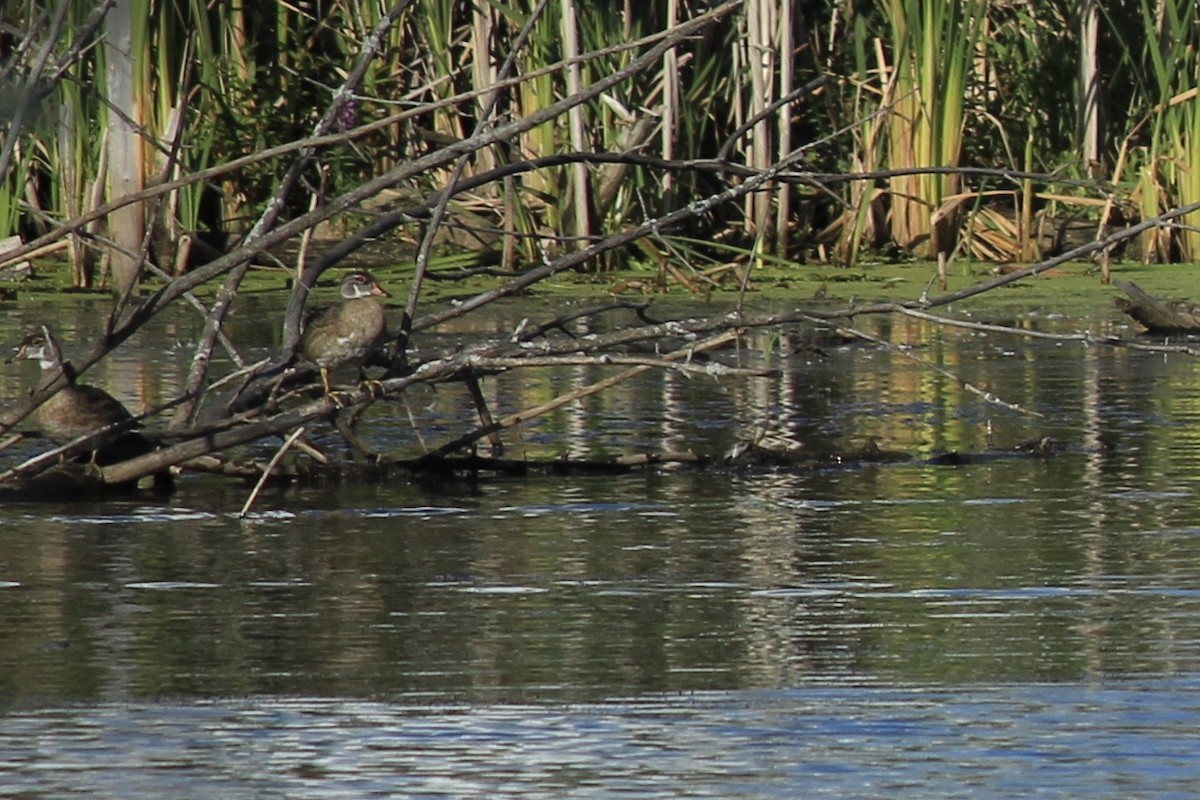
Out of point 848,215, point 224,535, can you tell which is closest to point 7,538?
point 224,535

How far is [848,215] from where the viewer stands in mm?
13594

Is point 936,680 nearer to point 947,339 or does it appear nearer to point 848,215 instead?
point 947,339

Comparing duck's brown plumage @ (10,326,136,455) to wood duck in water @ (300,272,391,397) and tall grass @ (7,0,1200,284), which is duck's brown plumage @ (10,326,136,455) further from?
tall grass @ (7,0,1200,284)

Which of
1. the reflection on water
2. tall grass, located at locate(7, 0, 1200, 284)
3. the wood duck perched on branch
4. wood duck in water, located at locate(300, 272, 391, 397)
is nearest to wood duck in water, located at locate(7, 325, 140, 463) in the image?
the wood duck perched on branch

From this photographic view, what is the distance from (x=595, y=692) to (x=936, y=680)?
0.51m

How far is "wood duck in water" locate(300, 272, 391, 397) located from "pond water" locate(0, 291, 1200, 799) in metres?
0.32

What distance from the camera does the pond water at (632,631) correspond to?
3504mm

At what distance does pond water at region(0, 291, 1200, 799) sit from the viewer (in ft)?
11.5

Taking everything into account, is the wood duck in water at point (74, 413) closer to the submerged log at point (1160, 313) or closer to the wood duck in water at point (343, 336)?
the wood duck in water at point (343, 336)

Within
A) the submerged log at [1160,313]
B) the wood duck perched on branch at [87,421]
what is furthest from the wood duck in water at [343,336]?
the submerged log at [1160,313]

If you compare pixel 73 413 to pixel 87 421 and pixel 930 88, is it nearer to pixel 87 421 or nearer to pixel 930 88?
pixel 87 421

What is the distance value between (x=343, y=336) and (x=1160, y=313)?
448cm

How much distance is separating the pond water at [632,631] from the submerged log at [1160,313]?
2.58m

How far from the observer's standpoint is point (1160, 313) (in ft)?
33.0
